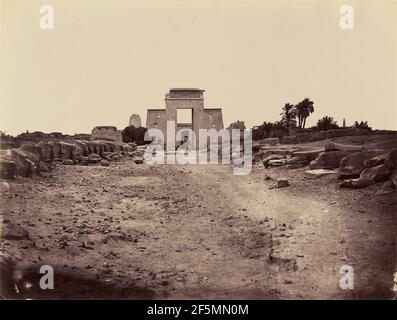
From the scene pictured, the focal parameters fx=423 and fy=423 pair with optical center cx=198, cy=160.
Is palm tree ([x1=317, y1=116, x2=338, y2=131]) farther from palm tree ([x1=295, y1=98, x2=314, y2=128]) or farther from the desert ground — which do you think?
the desert ground

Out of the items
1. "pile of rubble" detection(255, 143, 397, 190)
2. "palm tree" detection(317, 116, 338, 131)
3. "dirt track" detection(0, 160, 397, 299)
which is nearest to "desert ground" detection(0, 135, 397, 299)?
"dirt track" detection(0, 160, 397, 299)

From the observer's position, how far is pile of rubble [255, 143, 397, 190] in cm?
1036

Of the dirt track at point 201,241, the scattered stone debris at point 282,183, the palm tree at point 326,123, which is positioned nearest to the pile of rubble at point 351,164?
the dirt track at point 201,241

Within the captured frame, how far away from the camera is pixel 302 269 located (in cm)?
731

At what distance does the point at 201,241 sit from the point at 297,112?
101 feet

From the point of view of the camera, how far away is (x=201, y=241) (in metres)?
8.64

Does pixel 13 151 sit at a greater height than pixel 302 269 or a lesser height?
greater

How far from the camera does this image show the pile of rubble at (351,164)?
34.0 ft

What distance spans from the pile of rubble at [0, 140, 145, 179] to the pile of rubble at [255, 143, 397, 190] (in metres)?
7.45

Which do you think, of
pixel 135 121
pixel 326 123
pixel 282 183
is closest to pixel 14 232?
pixel 282 183

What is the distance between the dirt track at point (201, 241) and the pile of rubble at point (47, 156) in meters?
0.44

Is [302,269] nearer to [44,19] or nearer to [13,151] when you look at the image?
[44,19]
